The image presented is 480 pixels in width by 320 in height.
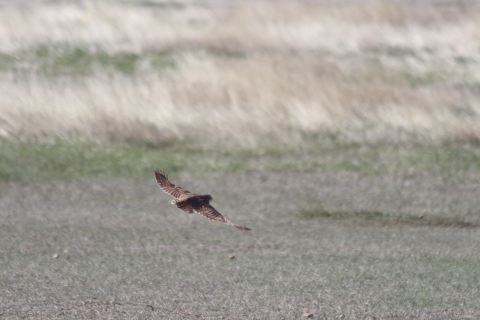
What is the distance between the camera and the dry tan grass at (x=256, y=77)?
11.4 metres

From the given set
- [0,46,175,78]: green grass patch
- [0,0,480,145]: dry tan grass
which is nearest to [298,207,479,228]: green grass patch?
[0,0,480,145]: dry tan grass

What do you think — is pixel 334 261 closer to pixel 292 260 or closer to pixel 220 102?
pixel 292 260

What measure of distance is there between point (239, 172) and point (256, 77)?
4.00 m

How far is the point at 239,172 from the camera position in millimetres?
9891

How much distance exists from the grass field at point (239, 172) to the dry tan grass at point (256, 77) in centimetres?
5

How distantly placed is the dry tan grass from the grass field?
49 mm

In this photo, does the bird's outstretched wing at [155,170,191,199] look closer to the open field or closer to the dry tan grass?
the open field

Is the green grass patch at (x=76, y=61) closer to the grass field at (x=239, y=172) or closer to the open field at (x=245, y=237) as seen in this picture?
the grass field at (x=239, y=172)

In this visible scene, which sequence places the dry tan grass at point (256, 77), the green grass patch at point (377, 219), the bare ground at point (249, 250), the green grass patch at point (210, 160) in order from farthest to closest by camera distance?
the dry tan grass at point (256, 77) < the green grass patch at point (210, 160) < the green grass patch at point (377, 219) < the bare ground at point (249, 250)

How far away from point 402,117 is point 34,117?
5.18 m

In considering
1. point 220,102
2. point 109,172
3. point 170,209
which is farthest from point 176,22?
point 170,209

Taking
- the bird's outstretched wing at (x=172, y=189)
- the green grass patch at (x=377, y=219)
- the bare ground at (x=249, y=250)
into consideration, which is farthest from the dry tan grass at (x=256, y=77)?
the bird's outstretched wing at (x=172, y=189)

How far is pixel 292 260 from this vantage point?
7004 mm

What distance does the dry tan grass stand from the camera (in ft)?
37.2
